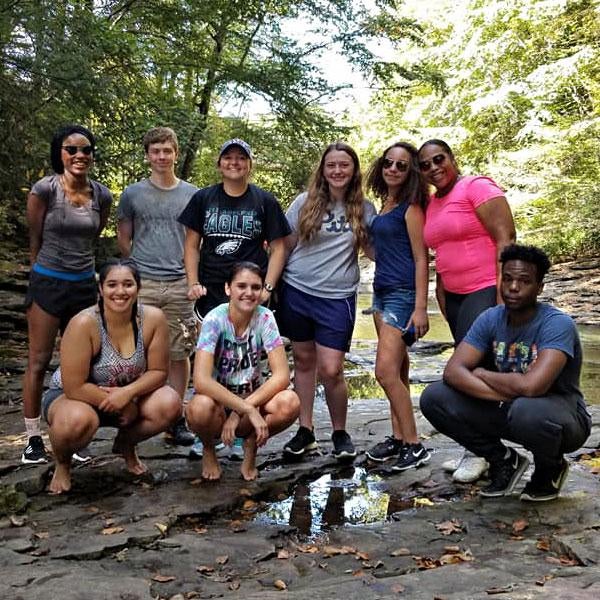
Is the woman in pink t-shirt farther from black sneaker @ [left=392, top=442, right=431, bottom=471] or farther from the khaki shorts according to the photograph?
the khaki shorts

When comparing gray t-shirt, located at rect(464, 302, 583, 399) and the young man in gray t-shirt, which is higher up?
the young man in gray t-shirt

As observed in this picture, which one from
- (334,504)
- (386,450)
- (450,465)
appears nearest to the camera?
(334,504)

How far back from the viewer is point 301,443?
4.25 metres

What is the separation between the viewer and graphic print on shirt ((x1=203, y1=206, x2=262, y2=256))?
4062 millimetres

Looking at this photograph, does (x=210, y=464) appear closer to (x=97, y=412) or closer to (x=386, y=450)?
(x=97, y=412)

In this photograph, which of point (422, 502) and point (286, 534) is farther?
point (422, 502)

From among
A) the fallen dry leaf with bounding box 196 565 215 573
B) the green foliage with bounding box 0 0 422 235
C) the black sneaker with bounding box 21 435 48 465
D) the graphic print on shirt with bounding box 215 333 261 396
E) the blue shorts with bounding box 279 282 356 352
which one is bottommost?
the fallen dry leaf with bounding box 196 565 215 573

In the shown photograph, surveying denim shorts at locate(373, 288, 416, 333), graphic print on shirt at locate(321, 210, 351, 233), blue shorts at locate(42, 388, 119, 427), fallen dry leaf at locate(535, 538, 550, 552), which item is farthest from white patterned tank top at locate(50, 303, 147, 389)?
fallen dry leaf at locate(535, 538, 550, 552)

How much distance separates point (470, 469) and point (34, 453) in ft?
7.87

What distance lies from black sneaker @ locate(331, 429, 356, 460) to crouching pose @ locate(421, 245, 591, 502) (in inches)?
26.4

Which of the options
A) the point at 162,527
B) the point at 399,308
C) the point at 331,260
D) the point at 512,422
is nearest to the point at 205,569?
the point at 162,527

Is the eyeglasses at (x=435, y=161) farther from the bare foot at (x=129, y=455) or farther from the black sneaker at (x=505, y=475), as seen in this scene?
the bare foot at (x=129, y=455)

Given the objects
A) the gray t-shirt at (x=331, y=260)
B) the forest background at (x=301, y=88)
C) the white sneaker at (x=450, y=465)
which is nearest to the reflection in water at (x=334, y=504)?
the white sneaker at (x=450, y=465)

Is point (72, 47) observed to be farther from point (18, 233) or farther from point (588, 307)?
point (588, 307)
